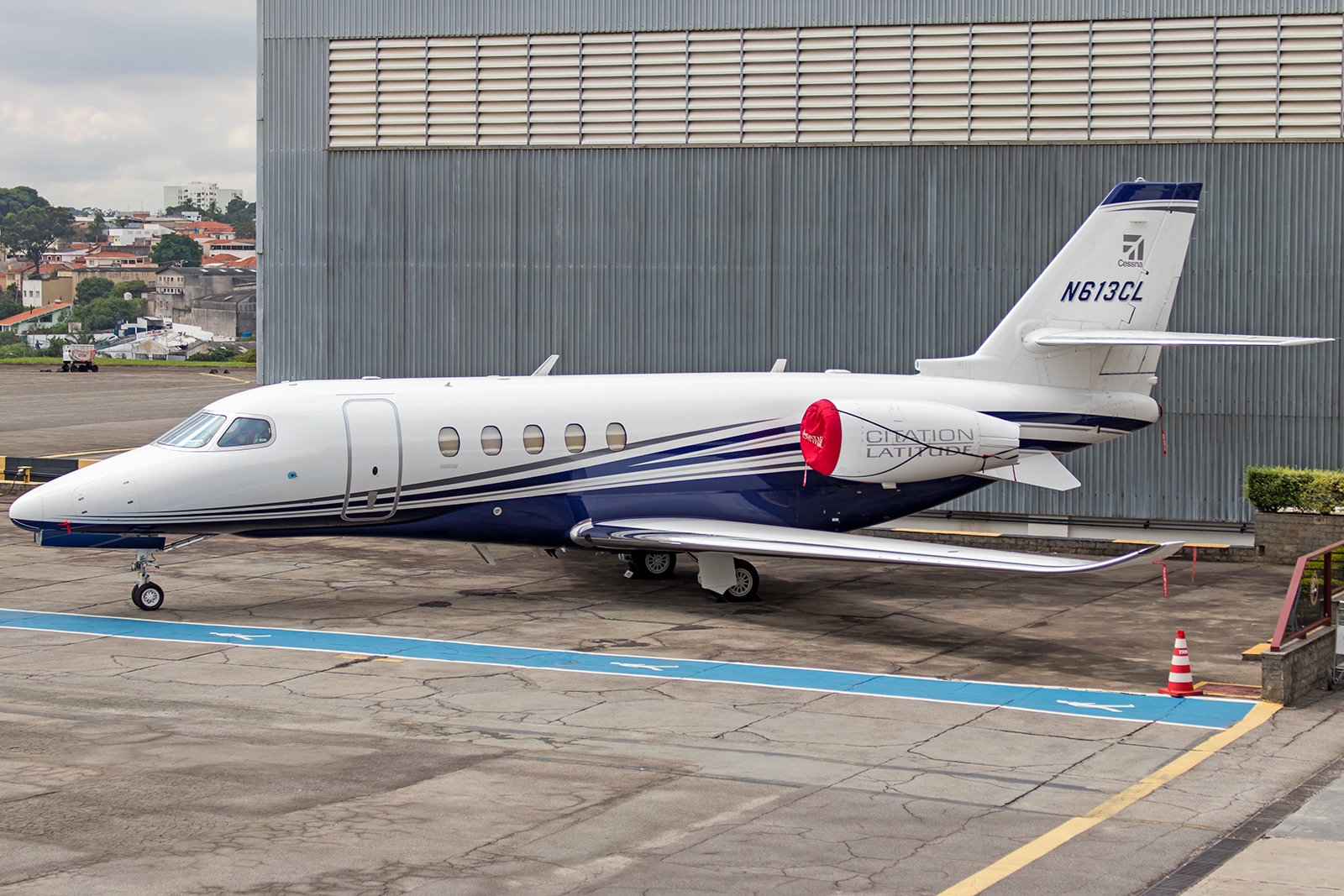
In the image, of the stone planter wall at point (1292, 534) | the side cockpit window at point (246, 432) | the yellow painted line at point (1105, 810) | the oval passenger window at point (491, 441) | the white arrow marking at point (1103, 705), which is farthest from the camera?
the stone planter wall at point (1292, 534)

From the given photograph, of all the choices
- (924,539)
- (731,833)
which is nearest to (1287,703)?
(731,833)

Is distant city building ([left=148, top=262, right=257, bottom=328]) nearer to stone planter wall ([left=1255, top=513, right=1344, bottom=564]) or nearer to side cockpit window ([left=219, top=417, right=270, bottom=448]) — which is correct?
side cockpit window ([left=219, top=417, right=270, bottom=448])

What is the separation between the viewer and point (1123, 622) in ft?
65.2

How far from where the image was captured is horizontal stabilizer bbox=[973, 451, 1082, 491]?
21.6 metres

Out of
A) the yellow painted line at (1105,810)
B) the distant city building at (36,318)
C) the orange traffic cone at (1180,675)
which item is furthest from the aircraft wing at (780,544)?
the distant city building at (36,318)

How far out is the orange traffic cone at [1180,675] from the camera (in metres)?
15.7

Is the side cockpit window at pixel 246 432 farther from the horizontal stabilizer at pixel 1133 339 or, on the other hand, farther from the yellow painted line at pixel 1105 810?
the yellow painted line at pixel 1105 810

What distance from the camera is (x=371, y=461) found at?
19797 millimetres

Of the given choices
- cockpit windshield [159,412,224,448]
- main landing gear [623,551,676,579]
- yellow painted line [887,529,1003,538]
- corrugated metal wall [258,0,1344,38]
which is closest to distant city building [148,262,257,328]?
corrugated metal wall [258,0,1344,38]

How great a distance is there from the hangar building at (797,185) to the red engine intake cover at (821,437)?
258 inches

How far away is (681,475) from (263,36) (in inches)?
562

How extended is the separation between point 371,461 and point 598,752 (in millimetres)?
7781

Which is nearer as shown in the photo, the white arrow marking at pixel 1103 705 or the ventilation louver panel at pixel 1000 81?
the white arrow marking at pixel 1103 705

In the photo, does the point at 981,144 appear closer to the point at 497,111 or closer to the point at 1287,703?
the point at 497,111
